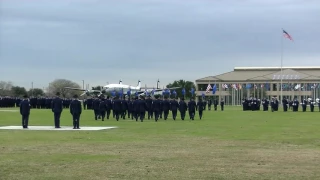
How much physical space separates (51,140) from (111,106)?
16.3 meters

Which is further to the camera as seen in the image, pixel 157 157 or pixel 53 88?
pixel 53 88

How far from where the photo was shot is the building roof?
11062cm

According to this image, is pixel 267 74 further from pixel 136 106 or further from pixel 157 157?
pixel 157 157

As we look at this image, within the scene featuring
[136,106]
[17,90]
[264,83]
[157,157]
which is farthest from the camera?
[17,90]

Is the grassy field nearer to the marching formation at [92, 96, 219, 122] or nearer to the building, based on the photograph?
the marching formation at [92, 96, 219, 122]

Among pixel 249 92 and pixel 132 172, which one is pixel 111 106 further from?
pixel 249 92

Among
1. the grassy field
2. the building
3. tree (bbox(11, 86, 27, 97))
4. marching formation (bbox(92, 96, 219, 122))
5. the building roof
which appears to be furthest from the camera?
tree (bbox(11, 86, 27, 97))

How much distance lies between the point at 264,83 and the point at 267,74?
6.81m

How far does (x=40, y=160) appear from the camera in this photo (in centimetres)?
1328

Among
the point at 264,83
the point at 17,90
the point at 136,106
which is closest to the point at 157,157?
the point at 136,106

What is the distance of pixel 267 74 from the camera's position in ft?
390

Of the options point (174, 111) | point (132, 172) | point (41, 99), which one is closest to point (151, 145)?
point (132, 172)

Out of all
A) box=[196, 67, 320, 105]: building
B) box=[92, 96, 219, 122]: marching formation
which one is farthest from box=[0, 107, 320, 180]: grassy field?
box=[196, 67, 320, 105]: building

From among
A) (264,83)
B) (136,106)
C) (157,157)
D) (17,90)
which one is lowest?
(157,157)
